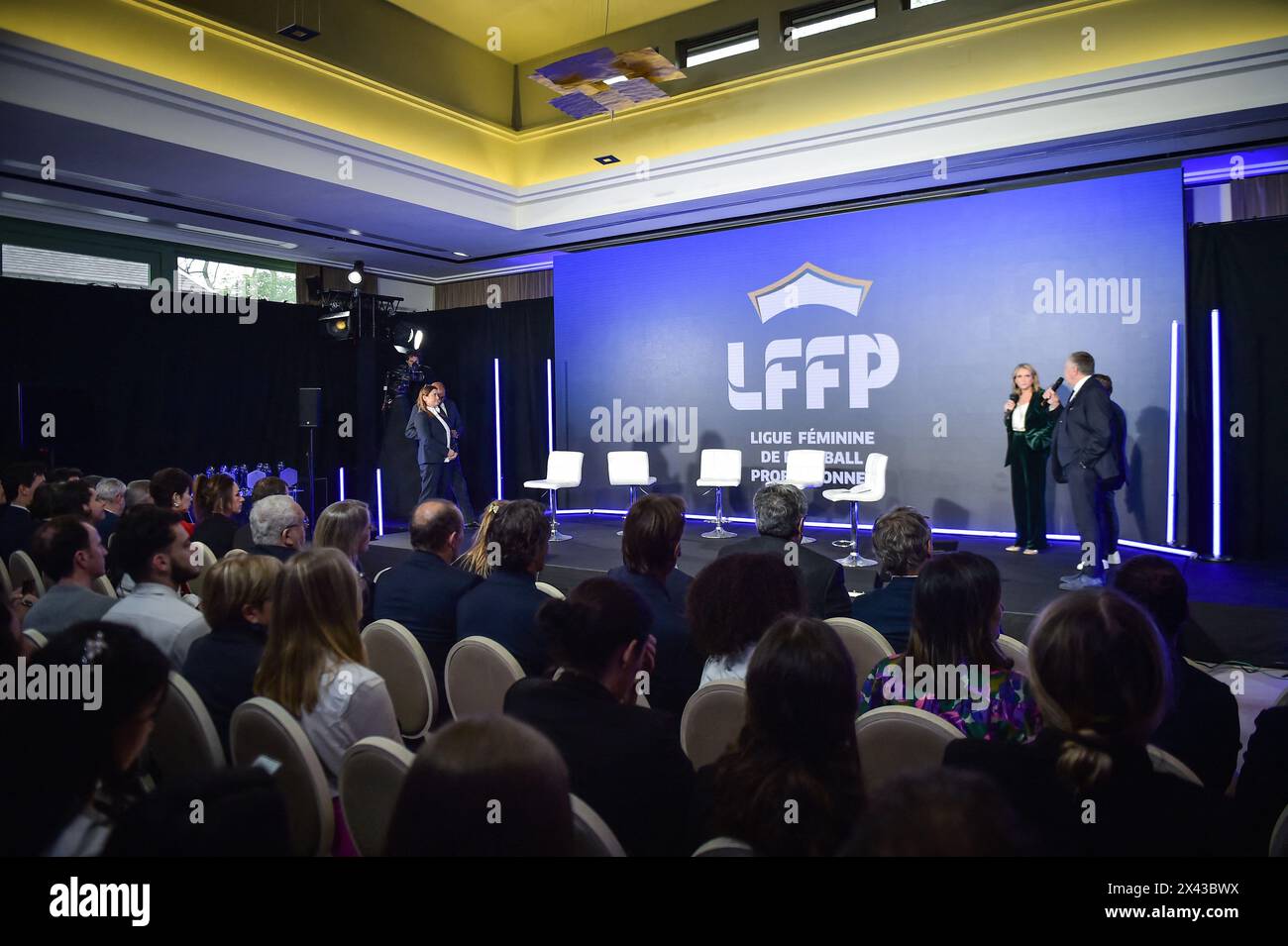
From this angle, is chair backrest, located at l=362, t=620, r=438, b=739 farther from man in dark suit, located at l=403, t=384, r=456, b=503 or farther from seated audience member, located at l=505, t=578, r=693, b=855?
man in dark suit, located at l=403, t=384, r=456, b=503

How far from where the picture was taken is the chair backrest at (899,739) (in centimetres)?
164

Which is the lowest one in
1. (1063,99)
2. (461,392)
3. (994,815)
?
(994,815)

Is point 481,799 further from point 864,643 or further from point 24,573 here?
point 24,573

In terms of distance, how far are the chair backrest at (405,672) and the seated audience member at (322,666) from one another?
50 cm

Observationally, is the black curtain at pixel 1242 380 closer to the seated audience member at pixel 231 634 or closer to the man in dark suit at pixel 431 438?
the seated audience member at pixel 231 634

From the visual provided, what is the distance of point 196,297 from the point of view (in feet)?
27.8

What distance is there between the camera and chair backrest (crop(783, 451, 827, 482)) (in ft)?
23.9

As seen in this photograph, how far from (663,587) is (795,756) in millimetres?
1467

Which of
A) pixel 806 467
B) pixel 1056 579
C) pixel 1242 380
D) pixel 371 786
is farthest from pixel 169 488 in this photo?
pixel 1242 380

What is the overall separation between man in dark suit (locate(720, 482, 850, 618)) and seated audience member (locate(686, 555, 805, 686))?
0.50 meters

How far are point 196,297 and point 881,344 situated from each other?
6.99m

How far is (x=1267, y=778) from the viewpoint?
166 cm
